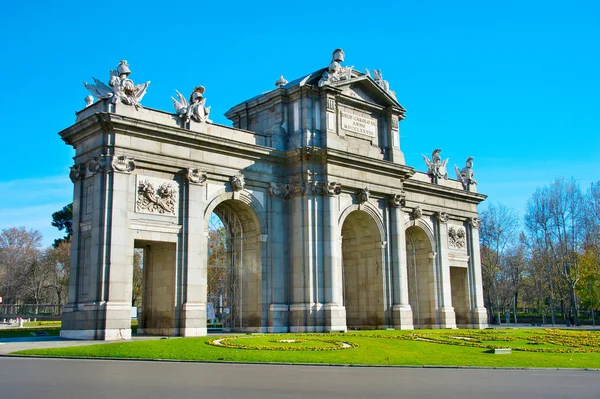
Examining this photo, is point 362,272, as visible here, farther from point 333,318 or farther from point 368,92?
point 368,92

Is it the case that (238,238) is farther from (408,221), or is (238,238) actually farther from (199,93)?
(408,221)

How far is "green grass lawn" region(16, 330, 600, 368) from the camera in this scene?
22266mm

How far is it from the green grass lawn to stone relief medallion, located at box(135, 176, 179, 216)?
8180 mm

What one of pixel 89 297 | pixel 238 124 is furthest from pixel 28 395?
pixel 238 124

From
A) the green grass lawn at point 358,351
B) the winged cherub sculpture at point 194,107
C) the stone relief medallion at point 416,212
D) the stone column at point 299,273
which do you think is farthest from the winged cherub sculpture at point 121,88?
the stone relief medallion at point 416,212

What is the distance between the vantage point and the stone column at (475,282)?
52906 mm

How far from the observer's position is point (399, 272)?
43.2 m

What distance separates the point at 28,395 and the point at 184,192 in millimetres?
22624

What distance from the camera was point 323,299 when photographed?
3847 centimetres

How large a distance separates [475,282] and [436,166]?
10276mm

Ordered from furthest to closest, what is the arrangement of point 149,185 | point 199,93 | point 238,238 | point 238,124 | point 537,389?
point 238,124
point 238,238
point 199,93
point 149,185
point 537,389

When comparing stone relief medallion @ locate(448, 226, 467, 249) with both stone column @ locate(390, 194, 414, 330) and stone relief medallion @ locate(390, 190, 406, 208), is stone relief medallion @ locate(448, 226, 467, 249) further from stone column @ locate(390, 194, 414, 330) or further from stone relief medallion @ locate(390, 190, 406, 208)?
stone relief medallion @ locate(390, 190, 406, 208)

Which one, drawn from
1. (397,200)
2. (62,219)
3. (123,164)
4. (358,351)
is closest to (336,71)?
(397,200)

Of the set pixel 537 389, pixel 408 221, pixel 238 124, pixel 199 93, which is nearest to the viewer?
pixel 537 389
